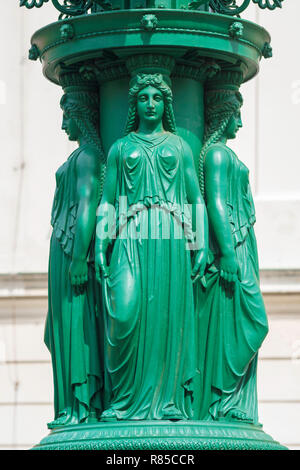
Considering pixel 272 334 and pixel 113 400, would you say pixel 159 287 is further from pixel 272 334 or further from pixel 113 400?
pixel 272 334

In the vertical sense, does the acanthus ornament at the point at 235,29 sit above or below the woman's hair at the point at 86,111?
above

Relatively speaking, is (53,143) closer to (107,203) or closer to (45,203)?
(45,203)

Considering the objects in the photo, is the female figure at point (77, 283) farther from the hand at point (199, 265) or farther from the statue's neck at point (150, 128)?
the hand at point (199, 265)

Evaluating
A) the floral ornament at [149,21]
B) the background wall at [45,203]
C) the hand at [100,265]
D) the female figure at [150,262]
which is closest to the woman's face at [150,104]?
the female figure at [150,262]

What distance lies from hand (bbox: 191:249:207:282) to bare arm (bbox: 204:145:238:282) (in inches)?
9.3

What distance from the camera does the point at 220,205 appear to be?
15.8 meters

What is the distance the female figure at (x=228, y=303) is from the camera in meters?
15.7

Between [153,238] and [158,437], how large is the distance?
4.76ft

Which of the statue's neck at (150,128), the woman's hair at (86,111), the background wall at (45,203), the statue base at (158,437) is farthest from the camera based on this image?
the background wall at (45,203)

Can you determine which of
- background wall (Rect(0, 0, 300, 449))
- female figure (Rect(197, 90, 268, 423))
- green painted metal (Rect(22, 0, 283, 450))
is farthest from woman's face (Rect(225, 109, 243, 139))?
background wall (Rect(0, 0, 300, 449))

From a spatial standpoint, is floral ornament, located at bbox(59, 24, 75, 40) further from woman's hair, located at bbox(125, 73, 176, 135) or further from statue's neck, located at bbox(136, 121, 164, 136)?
statue's neck, located at bbox(136, 121, 164, 136)

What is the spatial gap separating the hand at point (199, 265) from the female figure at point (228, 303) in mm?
216

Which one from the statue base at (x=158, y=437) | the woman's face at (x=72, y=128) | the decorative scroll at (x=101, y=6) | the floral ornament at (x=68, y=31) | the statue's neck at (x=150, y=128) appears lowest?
the statue base at (x=158, y=437)

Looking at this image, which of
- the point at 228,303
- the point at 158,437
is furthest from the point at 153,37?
the point at 158,437
